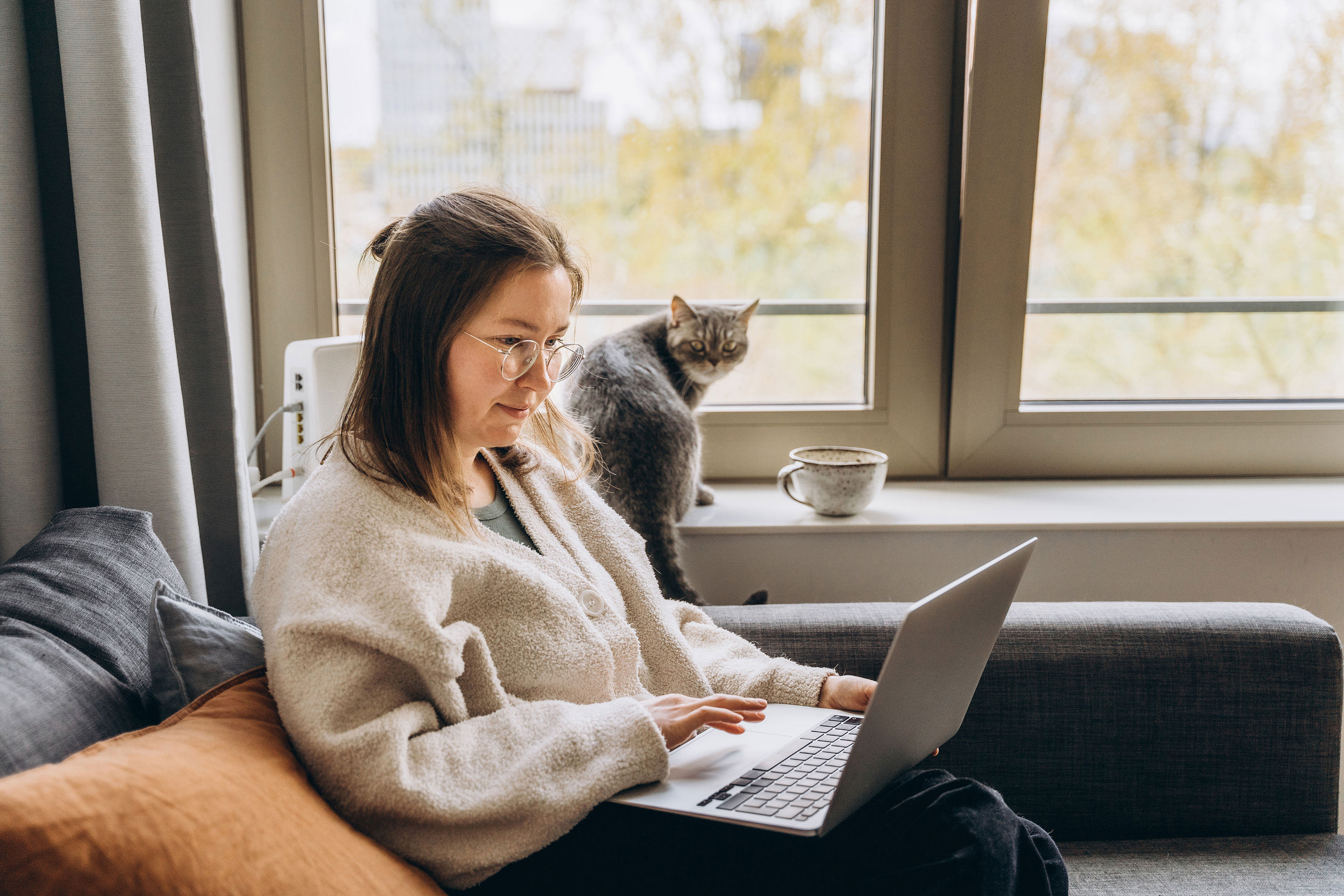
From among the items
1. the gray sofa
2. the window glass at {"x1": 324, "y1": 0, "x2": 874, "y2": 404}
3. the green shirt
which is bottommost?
the gray sofa

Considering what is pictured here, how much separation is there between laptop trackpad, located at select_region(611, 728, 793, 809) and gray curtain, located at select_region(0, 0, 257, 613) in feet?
2.12

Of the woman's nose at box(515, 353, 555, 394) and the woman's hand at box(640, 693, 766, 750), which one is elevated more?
the woman's nose at box(515, 353, 555, 394)

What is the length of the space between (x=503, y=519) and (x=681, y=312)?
708 mm

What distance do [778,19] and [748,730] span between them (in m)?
1.33

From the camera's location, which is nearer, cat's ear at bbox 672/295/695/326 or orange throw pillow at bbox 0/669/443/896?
orange throw pillow at bbox 0/669/443/896

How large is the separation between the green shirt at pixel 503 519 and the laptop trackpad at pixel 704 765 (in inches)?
11.0

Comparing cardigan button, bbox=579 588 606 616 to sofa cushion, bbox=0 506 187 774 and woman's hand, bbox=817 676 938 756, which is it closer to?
woman's hand, bbox=817 676 938 756

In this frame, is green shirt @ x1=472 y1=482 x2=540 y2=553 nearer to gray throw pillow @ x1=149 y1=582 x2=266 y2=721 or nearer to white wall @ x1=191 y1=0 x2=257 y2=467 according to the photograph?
gray throw pillow @ x1=149 y1=582 x2=266 y2=721

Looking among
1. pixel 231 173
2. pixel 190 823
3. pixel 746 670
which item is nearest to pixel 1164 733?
pixel 746 670

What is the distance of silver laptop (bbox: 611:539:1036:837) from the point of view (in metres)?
0.76

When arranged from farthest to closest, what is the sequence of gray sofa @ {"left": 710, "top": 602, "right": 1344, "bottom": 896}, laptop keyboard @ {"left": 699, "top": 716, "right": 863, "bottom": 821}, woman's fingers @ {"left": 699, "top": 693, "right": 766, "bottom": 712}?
1. gray sofa @ {"left": 710, "top": 602, "right": 1344, "bottom": 896}
2. woman's fingers @ {"left": 699, "top": 693, "right": 766, "bottom": 712}
3. laptop keyboard @ {"left": 699, "top": 716, "right": 863, "bottom": 821}

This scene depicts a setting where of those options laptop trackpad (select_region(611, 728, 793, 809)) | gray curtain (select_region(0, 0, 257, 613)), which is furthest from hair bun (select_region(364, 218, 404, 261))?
laptop trackpad (select_region(611, 728, 793, 809))

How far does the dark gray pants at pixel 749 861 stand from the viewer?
2.67 ft

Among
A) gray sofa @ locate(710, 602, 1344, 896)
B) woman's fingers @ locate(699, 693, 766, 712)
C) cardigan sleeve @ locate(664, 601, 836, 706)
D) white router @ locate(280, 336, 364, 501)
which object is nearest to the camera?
woman's fingers @ locate(699, 693, 766, 712)
